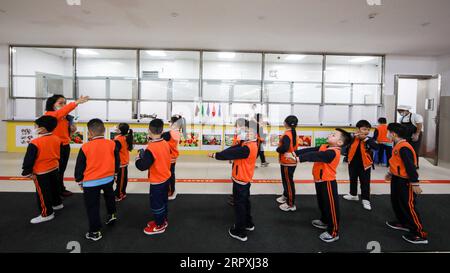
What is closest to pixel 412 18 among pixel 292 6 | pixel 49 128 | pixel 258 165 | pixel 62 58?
pixel 292 6

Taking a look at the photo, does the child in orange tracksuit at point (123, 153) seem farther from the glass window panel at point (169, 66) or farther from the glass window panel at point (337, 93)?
the glass window panel at point (337, 93)

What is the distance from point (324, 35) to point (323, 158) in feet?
14.7

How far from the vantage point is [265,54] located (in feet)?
25.3

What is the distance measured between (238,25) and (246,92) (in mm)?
2716

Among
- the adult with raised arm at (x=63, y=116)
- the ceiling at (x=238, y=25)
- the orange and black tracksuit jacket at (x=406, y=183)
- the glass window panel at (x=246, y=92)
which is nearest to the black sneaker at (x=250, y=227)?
the orange and black tracksuit jacket at (x=406, y=183)

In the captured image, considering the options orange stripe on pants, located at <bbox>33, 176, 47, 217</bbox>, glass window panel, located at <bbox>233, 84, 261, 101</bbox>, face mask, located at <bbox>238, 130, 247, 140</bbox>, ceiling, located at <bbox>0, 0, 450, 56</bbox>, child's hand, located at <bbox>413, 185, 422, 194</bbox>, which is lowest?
orange stripe on pants, located at <bbox>33, 176, 47, 217</bbox>

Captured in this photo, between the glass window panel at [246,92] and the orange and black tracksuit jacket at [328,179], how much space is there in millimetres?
5293

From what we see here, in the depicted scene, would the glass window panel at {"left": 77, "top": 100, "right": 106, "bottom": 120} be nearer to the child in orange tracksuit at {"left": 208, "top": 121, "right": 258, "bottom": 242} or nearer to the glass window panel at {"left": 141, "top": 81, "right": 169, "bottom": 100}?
the glass window panel at {"left": 141, "top": 81, "right": 169, "bottom": 100}

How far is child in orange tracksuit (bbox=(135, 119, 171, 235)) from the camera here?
2516mm

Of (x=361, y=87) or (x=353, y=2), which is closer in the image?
(x=353, y=2)

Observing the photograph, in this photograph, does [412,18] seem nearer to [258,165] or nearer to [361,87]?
[361,87]

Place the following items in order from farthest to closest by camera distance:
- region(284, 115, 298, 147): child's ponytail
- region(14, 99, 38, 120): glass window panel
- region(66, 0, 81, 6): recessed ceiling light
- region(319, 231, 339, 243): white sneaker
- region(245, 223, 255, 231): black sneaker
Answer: region(14, 99, 38, 120): glass window panel → region(66, 0, 81, 6): recessed ceiling light → region(284, 115, 298, 147): child's ponytail → region(245, 223, 255, 231): black sneaker → region(319, 231, 339, 243): white sneaker

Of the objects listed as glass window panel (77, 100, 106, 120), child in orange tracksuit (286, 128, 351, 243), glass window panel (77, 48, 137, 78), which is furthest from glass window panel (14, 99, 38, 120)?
child in orange tracksuit (286, 128, 351, 243)

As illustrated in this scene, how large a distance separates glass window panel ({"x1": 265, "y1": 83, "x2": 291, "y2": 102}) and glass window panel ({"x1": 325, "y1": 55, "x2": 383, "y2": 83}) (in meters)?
1.67
